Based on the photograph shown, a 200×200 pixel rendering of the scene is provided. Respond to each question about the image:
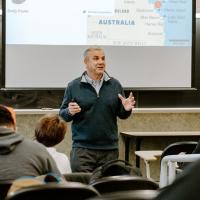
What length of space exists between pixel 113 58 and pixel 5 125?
294 centimetres

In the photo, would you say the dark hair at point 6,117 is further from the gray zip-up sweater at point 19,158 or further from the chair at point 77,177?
the chair at point 77,177

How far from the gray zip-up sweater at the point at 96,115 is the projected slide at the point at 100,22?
140cm

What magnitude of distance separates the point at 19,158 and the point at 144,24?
3.43 metres

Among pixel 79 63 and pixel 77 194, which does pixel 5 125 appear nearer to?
pixel 77 194

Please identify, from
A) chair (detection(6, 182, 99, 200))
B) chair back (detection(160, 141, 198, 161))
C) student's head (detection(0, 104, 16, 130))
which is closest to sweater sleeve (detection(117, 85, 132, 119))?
chair back (detection(160, 141, 198, 161))

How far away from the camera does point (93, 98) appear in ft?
13.3

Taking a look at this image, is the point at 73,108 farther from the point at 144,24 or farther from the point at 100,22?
the point at 144,24

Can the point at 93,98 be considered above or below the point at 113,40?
below

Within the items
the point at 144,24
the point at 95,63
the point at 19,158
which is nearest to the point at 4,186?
the point at 19,158

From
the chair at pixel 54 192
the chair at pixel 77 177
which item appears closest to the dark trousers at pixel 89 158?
the chair at pixel 77 177

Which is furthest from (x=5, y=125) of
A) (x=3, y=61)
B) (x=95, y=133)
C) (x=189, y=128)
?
(x=189, y=128)

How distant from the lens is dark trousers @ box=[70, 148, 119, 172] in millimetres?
3998

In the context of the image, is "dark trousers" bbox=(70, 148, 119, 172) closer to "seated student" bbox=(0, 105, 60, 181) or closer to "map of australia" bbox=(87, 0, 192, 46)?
"seated student" bbox=(0, 105, 60, 181)

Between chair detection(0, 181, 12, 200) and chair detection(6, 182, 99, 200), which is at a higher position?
chair detection(6, 182, 99, 200)
